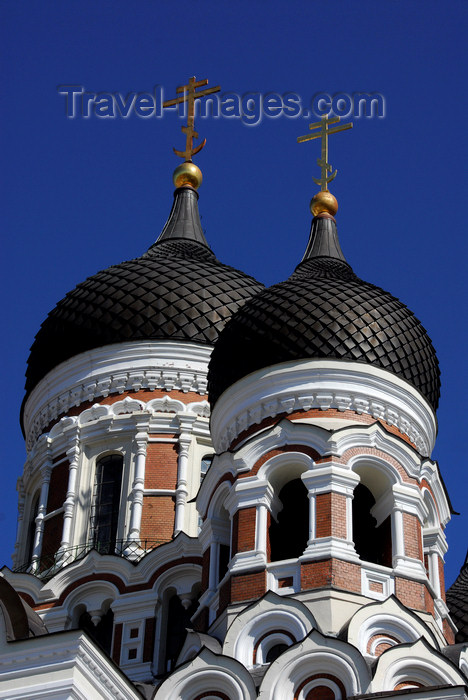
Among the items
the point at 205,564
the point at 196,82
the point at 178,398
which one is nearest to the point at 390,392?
the point at 205,564

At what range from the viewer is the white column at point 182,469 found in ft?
70.0

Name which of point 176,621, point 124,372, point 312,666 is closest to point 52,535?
point 124,372

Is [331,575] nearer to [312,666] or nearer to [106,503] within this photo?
[312,666]

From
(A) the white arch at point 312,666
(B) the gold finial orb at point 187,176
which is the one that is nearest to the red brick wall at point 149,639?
(A) the white arch at point 312,666

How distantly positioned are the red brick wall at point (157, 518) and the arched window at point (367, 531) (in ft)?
11.5

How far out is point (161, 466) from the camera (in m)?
21.9

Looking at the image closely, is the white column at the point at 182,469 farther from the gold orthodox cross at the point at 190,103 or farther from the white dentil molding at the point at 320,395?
the gold orthodox cross at the point at 190,103

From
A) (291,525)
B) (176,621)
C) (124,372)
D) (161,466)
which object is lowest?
(176,621)

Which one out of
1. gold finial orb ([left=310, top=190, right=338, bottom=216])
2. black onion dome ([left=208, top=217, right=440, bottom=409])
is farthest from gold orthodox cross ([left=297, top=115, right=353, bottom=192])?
black onion dome ([left=208, top=217, right=440, bottom=409])

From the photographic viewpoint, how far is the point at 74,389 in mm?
22484

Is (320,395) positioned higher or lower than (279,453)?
higher

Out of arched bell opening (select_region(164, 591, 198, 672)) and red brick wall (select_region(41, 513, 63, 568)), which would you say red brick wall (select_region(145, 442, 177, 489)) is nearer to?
red brick wall (select_region(41, 513, 63, 568))

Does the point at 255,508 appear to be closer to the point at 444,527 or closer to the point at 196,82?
the point at 444,527

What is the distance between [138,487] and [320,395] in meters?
3.81
